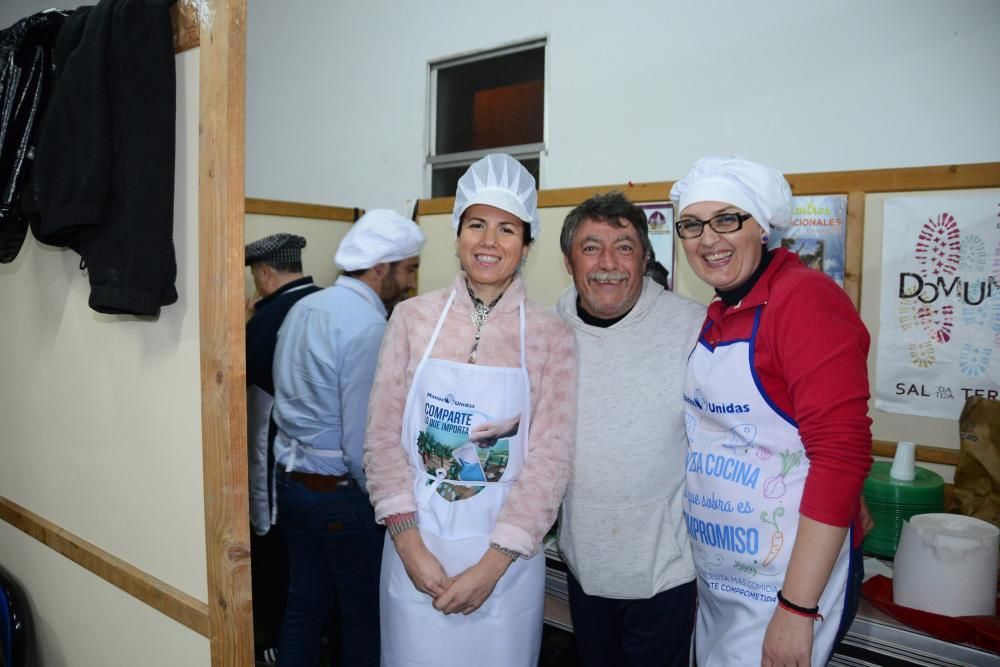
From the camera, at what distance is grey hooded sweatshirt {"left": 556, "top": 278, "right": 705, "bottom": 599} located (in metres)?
1.35

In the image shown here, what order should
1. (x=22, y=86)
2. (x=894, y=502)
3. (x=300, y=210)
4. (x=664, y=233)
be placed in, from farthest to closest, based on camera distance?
(x=300, y=210) → (x=664, y=233) → (x=894, y=502) → (x=22, y=86)

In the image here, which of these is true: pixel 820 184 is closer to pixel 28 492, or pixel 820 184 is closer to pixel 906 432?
pixel 906 432

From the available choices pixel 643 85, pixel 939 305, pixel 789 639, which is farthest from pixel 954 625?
pixel 643 85

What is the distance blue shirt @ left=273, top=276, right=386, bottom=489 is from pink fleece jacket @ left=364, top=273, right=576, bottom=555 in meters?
0.47

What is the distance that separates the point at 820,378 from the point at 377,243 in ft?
4.96

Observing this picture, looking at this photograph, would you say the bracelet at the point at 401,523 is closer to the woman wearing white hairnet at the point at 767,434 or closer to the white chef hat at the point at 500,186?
the woman wearing white hairnet at the point at 767,434

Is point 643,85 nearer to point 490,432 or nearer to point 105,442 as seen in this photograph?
point 490,432

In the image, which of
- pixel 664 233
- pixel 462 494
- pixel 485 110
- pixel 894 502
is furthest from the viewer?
pixel 485 110

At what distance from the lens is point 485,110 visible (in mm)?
3330

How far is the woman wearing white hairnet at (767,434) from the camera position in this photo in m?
1.01

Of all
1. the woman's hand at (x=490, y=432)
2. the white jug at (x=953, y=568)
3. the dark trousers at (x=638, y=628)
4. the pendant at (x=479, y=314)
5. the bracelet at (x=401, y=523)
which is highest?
the pendant at (x=479, y=314)

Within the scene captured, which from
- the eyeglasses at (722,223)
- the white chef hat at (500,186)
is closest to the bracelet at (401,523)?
A: the white chef hat at (500,186)

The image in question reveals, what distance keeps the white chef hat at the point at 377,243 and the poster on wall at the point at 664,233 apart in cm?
92

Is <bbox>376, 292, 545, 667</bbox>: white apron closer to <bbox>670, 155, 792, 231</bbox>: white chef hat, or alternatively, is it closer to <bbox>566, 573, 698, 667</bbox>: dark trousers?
<bbox>566, 573, 698, 667</bbox>: dark trousers
